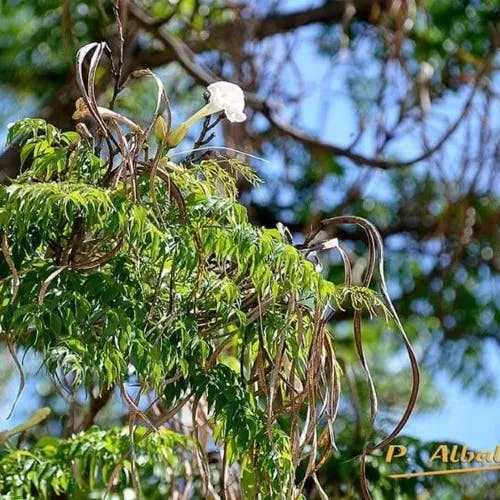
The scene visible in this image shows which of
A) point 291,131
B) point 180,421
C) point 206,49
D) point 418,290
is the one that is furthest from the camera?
point 418,290

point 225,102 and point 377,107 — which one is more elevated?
point 225,102

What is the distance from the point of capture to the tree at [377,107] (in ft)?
8.71

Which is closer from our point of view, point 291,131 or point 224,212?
point 224,212

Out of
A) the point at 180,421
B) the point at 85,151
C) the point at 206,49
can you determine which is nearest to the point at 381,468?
the point at 180,421

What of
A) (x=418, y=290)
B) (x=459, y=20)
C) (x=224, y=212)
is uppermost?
(x=224, y=212)

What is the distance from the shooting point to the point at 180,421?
160cm

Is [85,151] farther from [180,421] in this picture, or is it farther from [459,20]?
[459,20]

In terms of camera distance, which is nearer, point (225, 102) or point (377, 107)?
point (225, 102)

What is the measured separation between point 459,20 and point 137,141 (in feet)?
7.29

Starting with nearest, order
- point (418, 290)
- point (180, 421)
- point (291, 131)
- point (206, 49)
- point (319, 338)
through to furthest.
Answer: point (319, 338) → point (180, 421) → point (291, 131) → point (206, 49) → point (418, 290)

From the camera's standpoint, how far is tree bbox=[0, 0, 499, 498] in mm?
2654

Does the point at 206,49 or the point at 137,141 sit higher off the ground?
the point at 137,141

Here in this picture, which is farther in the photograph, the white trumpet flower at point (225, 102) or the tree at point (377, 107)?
the tree at point (377, 107)

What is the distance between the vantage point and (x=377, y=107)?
2.71 m
